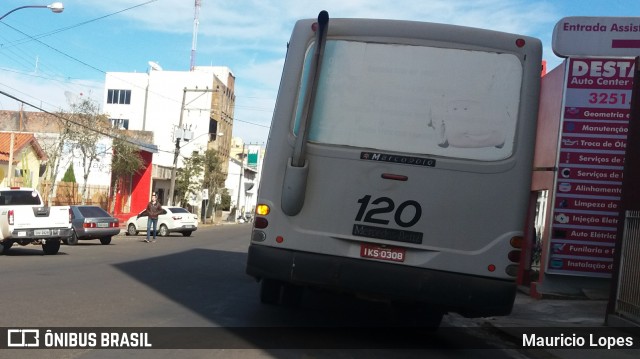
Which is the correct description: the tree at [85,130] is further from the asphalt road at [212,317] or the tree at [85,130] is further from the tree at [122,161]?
the asphalt road at [212,317]

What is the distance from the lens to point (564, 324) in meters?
11.1

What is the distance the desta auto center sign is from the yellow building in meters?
29.5

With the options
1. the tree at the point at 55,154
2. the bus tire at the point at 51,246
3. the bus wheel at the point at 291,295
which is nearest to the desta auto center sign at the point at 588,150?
the bus wheel at the point at 291,295

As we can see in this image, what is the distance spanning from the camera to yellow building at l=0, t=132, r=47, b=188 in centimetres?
3649

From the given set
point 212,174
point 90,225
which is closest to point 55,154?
point 90,225

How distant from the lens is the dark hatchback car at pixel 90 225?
24844 mm

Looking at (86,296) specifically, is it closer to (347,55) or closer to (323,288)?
(323,288)

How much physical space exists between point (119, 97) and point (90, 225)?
57.0m

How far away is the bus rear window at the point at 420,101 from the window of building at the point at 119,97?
75.0m

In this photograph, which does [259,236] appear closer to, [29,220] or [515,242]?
[515,242]

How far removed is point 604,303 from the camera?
13312 millimetres

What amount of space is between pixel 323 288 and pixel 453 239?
4.79ft

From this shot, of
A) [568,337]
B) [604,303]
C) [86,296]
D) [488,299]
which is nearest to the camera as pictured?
[488,299]

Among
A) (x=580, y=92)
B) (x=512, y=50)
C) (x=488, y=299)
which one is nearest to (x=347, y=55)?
(x=512, y=50)
